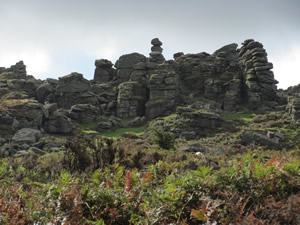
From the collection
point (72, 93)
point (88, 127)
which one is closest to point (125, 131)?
point (88, 127)

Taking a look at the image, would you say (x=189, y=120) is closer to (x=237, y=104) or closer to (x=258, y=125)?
(x=258, y=125)

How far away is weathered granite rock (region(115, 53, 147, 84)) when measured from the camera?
199ft

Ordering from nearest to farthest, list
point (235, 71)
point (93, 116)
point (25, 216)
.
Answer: point (25, 216), point (93, 116), point (235, 71)

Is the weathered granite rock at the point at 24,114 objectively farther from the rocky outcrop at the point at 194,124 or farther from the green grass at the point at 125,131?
the rocky outcrop at the point at 194,124

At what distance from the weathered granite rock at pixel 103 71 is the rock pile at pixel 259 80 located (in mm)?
35522

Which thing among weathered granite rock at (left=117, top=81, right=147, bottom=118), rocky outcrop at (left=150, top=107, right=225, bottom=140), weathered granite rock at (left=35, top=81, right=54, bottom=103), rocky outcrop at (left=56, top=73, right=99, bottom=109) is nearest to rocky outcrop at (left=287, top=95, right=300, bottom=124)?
rocky outcrop at (left=150, top=107, right=225, bottom=140)

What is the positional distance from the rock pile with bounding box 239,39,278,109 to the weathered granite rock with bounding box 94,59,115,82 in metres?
35.5

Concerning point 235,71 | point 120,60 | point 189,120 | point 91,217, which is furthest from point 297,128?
point 120,60

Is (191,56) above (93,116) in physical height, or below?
above

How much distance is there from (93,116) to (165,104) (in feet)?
45.5

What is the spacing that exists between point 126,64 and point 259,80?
32.8m

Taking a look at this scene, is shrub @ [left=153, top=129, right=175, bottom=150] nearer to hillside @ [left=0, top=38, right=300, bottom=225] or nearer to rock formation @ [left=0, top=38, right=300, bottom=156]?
hillside @ [left=0, top=38, right=300, bottom=225]

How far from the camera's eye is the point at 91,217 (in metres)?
3.47

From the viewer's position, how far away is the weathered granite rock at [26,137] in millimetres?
23406
